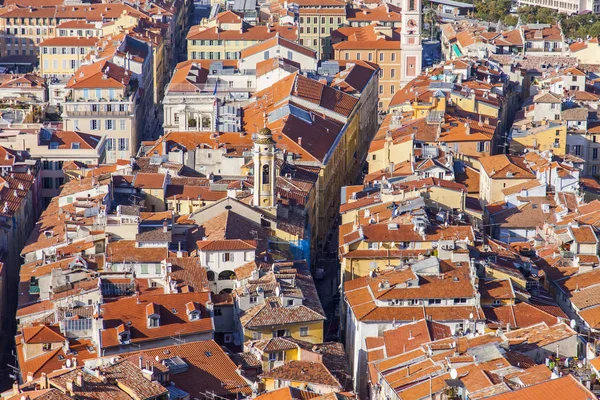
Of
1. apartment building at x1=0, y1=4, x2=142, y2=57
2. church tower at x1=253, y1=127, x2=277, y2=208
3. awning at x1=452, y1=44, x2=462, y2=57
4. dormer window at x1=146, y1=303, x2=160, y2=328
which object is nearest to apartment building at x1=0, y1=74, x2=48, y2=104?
apartment building at x1=0, y1=4, x2=142, y2=57

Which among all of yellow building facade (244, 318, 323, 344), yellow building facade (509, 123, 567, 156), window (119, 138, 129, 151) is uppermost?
yellow building facade (509, 123, 567, 156)

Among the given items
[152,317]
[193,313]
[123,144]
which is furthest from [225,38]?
[152,317]

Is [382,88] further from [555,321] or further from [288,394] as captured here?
[288,394]

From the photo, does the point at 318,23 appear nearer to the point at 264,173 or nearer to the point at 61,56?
the point at 61,56

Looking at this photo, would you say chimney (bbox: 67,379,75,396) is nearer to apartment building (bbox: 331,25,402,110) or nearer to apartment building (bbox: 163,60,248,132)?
apartment building (bbox: 163,60,248,132)

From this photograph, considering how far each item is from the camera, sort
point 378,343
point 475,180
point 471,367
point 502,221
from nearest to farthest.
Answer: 1. point 471,367
2. point 378,343
3. point 502,221
4. point 475,180

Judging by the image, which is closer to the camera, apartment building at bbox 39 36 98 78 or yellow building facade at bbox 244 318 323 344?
yellow building facade at bbox 244 318 323 344

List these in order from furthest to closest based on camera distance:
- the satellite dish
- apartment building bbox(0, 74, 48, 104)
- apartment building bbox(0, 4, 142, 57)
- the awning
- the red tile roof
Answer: apartment building bbox(0, 4, 142, 57)
the awning
apartment building bbox(0, 74, 48, 104)
the red tile roof
the satellite dish

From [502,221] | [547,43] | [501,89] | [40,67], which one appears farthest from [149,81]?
[502,221]
